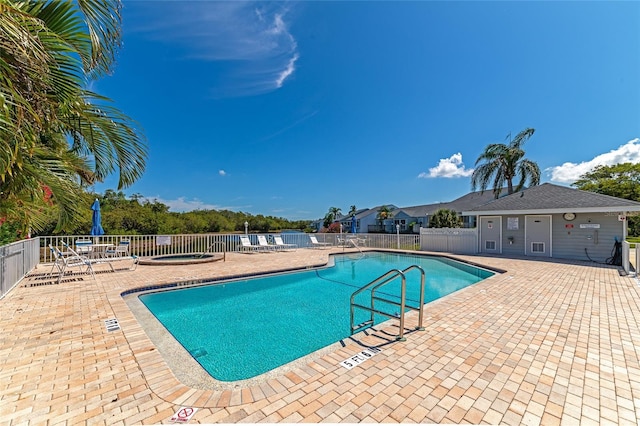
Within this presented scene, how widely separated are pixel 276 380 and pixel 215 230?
3413cm

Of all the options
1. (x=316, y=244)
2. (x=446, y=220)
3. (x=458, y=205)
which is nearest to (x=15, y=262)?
(x=316, y=244)

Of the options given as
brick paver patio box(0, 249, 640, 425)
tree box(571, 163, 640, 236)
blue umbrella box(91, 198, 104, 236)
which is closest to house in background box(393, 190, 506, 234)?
tree box(571, 163, 640, 236)

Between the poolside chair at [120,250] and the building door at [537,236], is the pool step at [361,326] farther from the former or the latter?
the building door at [537,236]

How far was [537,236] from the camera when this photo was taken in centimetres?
1158

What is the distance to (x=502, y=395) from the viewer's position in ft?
7.32

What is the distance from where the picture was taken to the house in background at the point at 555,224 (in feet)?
32.5

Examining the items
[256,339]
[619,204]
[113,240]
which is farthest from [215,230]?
[619,204]

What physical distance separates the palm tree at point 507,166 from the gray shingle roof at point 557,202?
6.33 metres

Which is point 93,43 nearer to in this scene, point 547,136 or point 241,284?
point 241,284

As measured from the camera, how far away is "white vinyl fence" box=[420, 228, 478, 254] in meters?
13.1

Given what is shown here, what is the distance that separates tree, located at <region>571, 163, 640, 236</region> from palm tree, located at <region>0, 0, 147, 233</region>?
33906mm

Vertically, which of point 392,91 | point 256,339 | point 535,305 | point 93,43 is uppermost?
point 392,91

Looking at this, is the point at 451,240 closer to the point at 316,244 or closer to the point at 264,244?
the point at 316,244

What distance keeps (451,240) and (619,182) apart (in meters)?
24.5
